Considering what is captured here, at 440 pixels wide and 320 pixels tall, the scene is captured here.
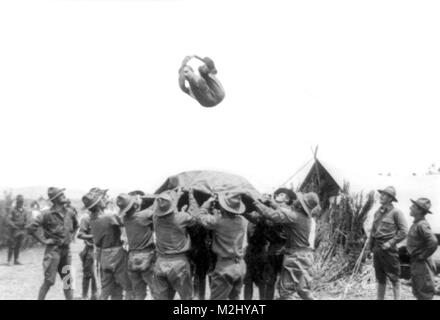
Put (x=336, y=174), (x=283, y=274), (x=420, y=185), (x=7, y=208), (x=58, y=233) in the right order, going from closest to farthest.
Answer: (x=283, y=274) → (x=58, y=233) → (x=336, y=174) → (x=420, y=185) → (x=7, y=208)

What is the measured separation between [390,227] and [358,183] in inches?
182

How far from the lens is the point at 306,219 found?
7.65 meters

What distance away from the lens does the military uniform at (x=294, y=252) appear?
24.5 ft

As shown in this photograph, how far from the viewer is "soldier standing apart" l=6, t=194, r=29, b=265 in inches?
490

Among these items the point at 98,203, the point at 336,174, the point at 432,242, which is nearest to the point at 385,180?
the point at 336,174

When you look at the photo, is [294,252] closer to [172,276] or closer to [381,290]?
[172,276]

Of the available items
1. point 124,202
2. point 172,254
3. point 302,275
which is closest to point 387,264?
point 302,275

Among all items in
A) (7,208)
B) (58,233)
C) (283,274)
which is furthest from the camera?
(7,208)

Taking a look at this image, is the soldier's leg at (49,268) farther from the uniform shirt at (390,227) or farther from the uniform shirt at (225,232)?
the uniform shirt at (390,227)

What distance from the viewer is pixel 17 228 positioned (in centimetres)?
1242

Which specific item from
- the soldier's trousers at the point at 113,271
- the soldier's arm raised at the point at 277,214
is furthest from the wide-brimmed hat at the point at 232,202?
the soldier's trousers at the point at 113,271

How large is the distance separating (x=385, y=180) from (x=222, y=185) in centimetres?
682

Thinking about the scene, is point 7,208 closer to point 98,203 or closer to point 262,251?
point 98,203

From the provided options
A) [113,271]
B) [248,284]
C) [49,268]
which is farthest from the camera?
[49,268]
